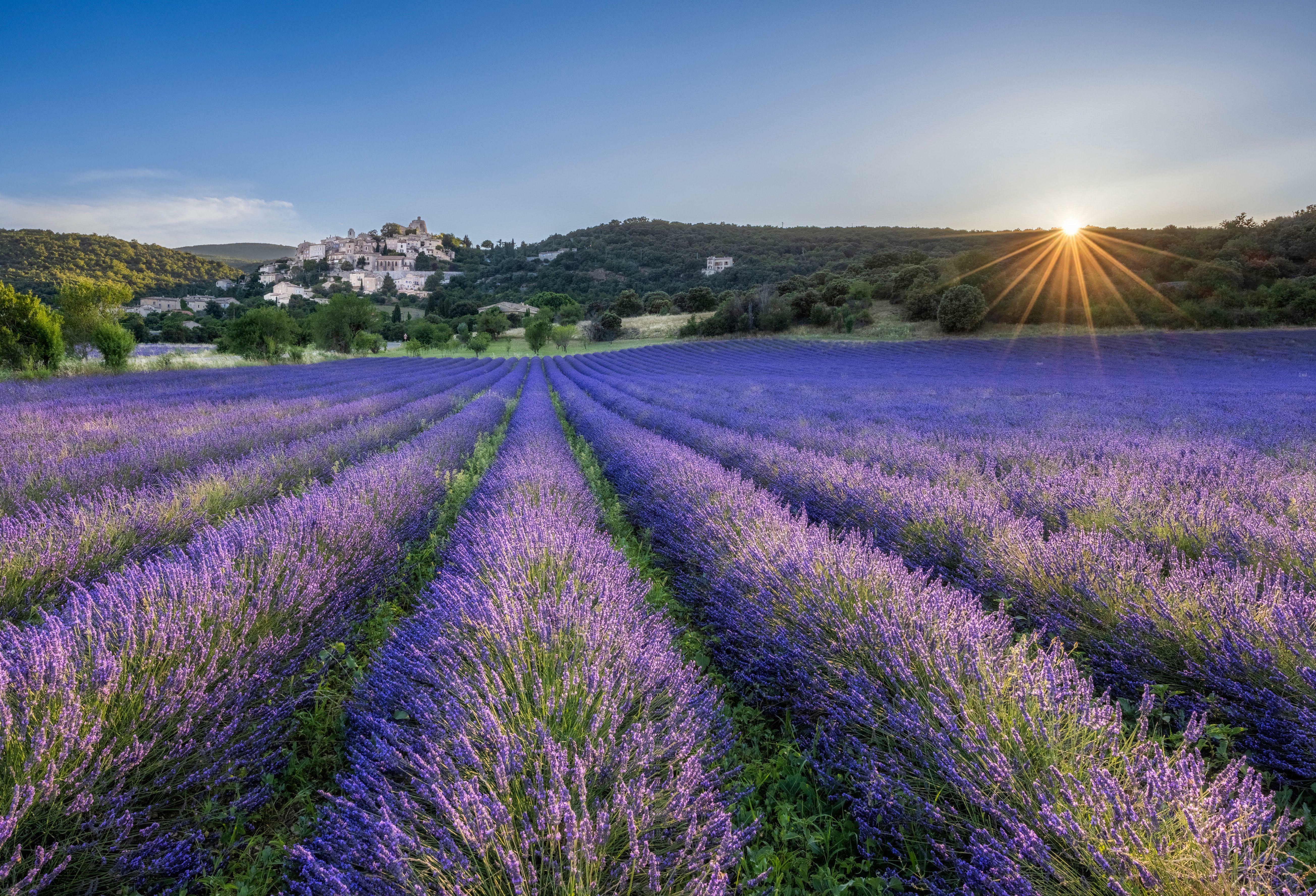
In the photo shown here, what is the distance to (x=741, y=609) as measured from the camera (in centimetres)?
220

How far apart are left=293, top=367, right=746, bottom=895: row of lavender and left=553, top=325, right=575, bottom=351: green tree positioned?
153 ft

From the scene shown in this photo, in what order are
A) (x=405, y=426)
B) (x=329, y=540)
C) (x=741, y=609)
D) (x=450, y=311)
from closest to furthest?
1. (x=741, y=609)
2. (x=329, y=540)
3. (x=405, y=426)
4. (x=450, y=311)

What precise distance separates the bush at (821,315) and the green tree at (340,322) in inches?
1603

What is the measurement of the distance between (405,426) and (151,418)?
3.29 metres

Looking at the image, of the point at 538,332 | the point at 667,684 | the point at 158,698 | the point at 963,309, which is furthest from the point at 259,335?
the point at 963,309

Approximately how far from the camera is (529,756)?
1.14 m

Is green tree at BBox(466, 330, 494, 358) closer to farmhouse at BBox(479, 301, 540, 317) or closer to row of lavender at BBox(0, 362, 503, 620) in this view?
farmhouse at BBox(479, 301, 540, 317)

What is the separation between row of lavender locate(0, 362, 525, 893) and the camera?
1042 mm

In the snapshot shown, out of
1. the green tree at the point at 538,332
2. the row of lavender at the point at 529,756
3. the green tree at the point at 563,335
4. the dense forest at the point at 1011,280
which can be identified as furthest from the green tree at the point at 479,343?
the row of lavender at the point at 529,756

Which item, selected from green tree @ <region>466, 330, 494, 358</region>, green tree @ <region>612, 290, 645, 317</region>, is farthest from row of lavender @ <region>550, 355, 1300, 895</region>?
green tree @ <region>612, 290, 645, 317</region>

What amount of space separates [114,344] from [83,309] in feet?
17.9

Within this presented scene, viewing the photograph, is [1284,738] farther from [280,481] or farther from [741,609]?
[280,481]

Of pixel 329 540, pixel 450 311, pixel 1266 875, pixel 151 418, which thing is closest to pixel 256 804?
pixel 329 540

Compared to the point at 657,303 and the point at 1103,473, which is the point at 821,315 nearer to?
the point at 657,303
